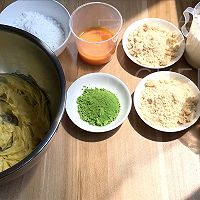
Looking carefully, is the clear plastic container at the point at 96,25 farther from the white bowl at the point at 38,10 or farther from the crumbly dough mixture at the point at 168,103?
the crumbly dough mixture at the point at 168,103

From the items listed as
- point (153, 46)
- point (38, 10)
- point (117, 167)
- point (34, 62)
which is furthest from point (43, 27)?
point (117, 167)

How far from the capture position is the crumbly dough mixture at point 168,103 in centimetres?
87

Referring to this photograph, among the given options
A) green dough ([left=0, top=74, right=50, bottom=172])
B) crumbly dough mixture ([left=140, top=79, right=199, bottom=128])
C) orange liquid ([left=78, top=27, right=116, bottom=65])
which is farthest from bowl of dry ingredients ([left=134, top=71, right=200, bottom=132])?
Result: green dough ([left=0, top=74, right=50, bottom=172])

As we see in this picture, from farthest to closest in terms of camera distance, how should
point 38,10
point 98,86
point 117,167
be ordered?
point 38,10 → point 98,86 → point 117,167

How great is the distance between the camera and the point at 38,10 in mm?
1053

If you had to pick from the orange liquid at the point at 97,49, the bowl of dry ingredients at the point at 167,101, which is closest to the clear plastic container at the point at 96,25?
the orange liquid at the point at 97,49

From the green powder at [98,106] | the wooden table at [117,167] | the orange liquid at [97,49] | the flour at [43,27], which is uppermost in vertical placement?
Result: the flour at [43,27]

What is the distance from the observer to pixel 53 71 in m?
0.78

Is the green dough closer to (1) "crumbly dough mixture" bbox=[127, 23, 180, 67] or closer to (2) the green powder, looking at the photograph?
(2) the green powder

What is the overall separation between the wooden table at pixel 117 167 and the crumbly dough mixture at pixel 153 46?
0.16m

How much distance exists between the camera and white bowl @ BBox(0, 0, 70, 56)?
1.01 metres

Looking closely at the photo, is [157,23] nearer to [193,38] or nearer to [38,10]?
[193,38]

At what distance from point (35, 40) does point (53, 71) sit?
0.26 ft

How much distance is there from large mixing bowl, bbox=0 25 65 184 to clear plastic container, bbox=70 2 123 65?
6.2 inches
